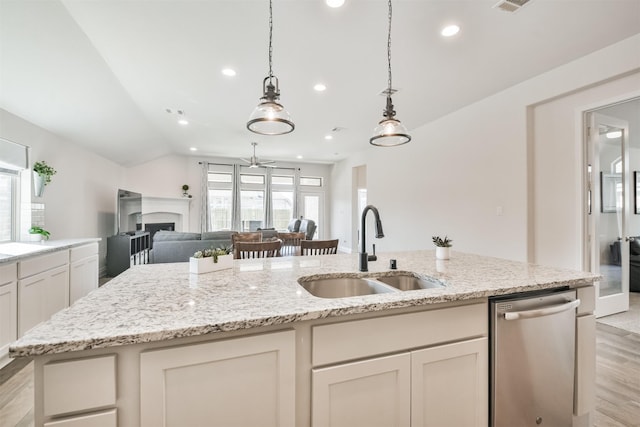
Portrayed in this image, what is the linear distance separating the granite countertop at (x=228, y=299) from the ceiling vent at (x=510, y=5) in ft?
6.33

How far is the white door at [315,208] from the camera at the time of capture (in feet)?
30.4

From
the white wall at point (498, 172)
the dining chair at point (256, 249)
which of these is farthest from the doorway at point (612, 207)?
the dining chair at point (256, 249)

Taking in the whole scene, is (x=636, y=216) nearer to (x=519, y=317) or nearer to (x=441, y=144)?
(x=441, y=144)

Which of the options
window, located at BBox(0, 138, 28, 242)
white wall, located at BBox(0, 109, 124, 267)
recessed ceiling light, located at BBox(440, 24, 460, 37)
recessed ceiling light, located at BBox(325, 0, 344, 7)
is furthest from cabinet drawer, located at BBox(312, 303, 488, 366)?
white wall, located at BBox(0, 109, 124, 267)

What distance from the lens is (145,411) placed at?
2.81ft

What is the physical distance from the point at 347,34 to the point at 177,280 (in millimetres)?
2400

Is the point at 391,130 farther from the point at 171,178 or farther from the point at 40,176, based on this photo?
the point at 171,178

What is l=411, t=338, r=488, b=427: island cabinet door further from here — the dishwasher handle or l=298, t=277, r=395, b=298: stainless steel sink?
l=298, t=277, r=395, b=298: stainless steel sink

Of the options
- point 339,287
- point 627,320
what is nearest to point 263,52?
point 339,287

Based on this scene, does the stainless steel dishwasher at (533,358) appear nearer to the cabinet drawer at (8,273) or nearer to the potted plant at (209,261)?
the potted plant at (209,261)

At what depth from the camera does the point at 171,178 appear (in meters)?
7.70

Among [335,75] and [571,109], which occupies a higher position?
[335,75]

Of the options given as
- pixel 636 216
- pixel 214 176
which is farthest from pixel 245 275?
pixel 214 176

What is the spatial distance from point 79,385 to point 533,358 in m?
1.84
